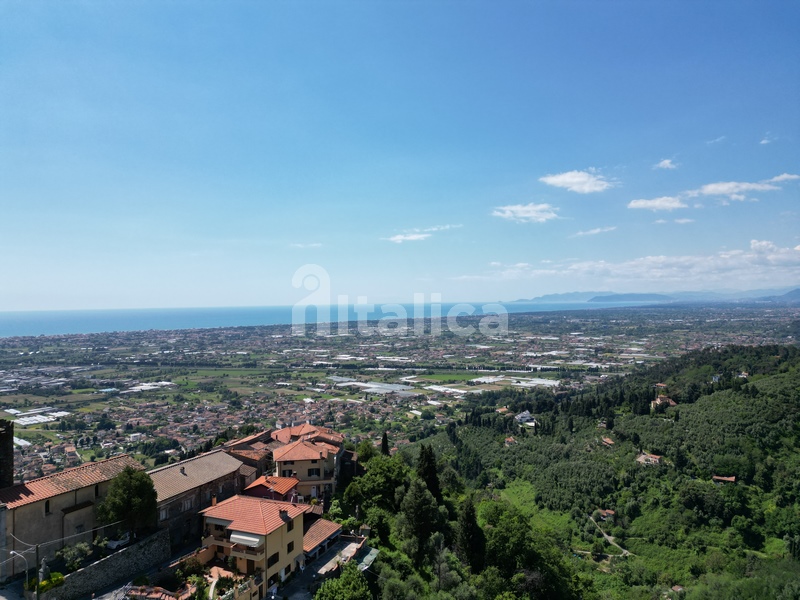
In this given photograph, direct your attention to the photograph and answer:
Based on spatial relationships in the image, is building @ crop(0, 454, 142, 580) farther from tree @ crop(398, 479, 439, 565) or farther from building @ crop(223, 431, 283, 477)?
tree @ crop(398, 479, 439, 565)

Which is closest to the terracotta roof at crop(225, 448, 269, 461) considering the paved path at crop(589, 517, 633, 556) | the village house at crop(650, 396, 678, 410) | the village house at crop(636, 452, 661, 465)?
the paved path at crop(589, 517, 633, 556)

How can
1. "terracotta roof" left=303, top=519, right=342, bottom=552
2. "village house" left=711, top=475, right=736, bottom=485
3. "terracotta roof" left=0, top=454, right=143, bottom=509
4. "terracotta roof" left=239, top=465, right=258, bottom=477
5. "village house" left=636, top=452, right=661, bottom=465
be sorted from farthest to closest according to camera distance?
"village house" left=636, top=452, right=661, bottom=465 < "village house" left=711, top=475, right=736, bottom=485 < "terracotta roof" left=239, top=465, right=258, bottom=477 < "terracotta roof" left=303, top=519, right=342, bottom=552 < "terracotta roof" left=0, top=454, right=143, bottom=509

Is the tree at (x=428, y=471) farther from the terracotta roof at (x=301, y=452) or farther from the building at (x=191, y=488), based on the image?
the building at (x=191, y=488)

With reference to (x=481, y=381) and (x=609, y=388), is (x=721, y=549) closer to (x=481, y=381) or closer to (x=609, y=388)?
(x=609, y=388)

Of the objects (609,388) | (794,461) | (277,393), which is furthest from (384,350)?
(794,461)

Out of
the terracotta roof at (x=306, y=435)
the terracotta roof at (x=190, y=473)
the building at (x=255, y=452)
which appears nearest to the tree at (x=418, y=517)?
the terracotta roof at (x=306, y=435)

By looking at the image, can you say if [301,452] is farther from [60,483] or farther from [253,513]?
[60,483]

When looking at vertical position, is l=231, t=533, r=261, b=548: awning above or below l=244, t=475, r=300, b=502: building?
above

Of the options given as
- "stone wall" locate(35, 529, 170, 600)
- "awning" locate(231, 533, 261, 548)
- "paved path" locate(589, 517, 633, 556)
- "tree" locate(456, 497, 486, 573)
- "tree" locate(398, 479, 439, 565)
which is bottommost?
"paved path" locate(589, 517, 633, 556)
